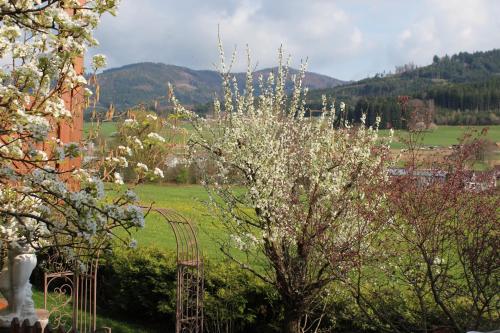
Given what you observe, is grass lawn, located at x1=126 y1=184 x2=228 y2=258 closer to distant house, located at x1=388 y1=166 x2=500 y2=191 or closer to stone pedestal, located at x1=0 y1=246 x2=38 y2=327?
stone pedestal, located at x1=0 y1=246 x2=38 y2=327

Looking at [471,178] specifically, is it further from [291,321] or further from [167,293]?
[167,293]

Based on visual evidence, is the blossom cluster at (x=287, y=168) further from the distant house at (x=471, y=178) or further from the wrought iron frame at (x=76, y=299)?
the wrought iron frame at (x=76, y=299)

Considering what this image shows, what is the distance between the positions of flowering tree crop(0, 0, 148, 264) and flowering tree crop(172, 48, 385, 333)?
3.28 meters

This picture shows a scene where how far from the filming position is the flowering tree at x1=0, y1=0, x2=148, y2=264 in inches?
111

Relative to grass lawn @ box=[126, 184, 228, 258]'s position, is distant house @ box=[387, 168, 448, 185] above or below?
above


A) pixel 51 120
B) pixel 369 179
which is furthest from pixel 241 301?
pixel 51 120

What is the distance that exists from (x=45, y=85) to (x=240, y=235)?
4.09 m

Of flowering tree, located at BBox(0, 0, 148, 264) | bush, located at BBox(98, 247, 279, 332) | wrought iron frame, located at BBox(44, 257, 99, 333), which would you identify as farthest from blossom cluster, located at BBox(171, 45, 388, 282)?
flowering tree, located at BBox(0, 0, 148, 264)

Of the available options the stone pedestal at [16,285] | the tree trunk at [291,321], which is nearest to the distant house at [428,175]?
the tree trunk at [291,321]

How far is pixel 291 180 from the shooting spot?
695 cm

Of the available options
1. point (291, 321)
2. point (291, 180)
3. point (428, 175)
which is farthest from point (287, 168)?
point (428, 175)

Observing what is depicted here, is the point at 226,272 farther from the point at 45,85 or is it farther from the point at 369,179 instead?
the point at 45,85

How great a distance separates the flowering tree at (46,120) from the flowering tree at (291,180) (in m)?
3.28

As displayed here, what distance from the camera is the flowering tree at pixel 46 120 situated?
281 centimetres
